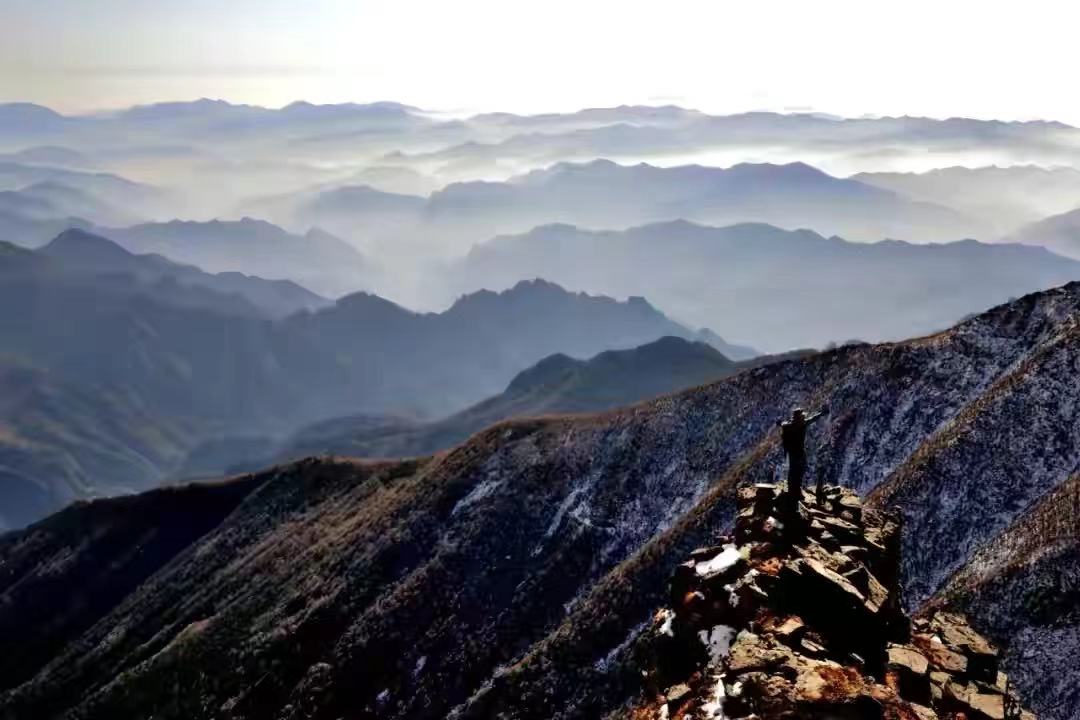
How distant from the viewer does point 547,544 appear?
Result: 108125 millimetres

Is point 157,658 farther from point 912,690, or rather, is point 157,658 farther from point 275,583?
Answer: point 912,690

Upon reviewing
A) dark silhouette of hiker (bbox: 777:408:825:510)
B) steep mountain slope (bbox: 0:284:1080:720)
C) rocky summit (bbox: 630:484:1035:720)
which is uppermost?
dark silhouette of hiker (bbox: 777:408:825:510)

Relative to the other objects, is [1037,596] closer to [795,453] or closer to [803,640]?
[795,453]

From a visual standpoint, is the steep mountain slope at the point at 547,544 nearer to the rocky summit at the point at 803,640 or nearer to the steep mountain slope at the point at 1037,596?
the steep mountain slope at the point at 1037,596

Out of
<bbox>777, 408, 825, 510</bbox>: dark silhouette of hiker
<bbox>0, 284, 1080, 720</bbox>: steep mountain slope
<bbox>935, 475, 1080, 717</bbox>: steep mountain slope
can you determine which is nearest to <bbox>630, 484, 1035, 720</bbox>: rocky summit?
<bbox>777, 408, 825, 510</bbox>: dark silhouette of hiker

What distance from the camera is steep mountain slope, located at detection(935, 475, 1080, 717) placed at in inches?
2213

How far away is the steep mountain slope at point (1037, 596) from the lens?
56.2 m

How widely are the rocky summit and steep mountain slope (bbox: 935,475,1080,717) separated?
2799cm

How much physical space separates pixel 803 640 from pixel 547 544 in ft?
272

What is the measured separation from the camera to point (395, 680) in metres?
96.2

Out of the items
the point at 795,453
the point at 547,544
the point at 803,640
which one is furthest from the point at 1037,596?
the point at 547,544

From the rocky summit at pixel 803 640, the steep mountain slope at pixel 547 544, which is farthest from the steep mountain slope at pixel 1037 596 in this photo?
the rocky summit at pixel 803 640

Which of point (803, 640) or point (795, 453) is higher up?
point (795, 453)

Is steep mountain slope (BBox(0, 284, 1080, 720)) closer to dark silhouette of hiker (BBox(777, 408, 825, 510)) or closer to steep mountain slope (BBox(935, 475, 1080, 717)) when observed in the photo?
steep mountain slope (BBox(935, 475, 1080, 717))
